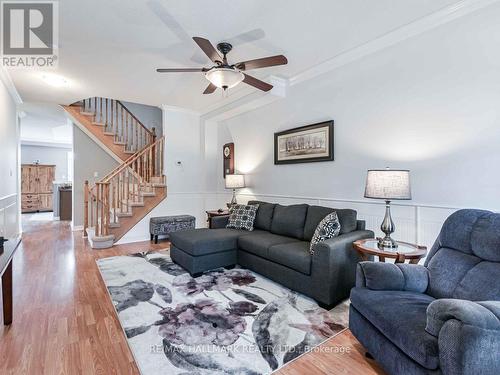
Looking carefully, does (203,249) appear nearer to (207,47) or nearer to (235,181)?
(235,181)

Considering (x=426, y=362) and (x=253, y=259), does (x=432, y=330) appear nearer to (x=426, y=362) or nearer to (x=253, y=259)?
(x=426, y=362)

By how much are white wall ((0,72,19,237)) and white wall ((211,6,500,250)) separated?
4.58 metres

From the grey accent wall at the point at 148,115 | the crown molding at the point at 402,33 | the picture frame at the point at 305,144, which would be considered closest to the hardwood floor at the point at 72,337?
the picture frame at the point at 305,144

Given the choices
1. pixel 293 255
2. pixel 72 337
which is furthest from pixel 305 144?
pixel 72 337

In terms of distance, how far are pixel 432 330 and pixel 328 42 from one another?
2.94 metres

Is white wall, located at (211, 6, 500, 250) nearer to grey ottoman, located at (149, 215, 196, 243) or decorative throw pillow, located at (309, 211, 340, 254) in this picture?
decorative throw pillow, located at (309, 211, 340, 254)

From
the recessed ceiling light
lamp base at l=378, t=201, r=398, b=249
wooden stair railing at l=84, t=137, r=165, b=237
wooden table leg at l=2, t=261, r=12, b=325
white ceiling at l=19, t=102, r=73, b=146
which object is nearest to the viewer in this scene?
wooden table leg at l=2, t=261, r=12, b=325

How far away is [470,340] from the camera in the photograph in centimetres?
115

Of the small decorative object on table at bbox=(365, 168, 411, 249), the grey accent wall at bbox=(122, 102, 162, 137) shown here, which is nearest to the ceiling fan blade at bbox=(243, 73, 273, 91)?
the small decorative object on table at bbox=(365, 168, 411, 249)

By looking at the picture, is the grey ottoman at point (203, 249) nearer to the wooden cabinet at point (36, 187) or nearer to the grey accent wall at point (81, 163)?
the grey accent wall at point (81, 163)

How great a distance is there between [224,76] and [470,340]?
269cm

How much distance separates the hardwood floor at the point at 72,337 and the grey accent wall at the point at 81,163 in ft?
10.7

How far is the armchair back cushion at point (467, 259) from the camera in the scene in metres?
1.65

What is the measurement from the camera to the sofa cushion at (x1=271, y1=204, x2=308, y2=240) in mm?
3438
